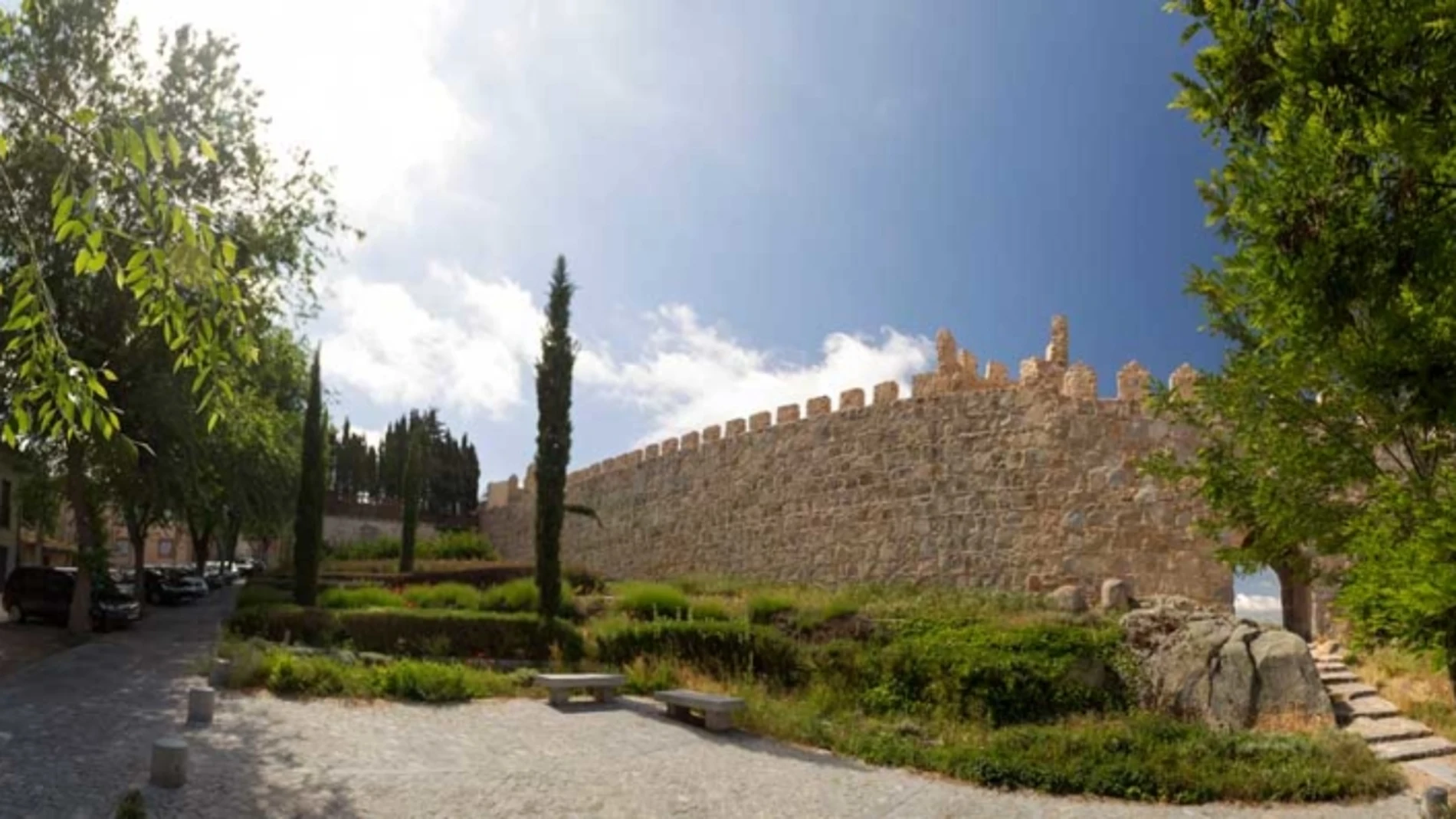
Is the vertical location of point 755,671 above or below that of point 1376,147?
below

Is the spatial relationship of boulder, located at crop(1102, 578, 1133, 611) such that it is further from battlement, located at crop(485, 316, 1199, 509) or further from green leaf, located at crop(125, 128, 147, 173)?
green leaf, located at crop(125, 128, 147, 173)

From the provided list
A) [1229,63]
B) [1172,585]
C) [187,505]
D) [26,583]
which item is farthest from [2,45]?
[1172,585]

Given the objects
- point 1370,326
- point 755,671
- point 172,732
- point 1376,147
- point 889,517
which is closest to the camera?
point 1376,147

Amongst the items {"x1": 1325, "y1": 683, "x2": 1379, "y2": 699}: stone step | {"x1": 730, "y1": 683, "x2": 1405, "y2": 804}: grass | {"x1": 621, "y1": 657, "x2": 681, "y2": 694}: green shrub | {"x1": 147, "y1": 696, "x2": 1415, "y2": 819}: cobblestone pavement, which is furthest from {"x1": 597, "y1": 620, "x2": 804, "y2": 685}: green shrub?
{"x1": 1325, "y1": 683, "x2": 1379, "y2": 699}: stone step

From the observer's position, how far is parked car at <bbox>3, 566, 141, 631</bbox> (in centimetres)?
2362

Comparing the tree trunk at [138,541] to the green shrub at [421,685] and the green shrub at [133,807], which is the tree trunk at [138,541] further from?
the green shrub at [133,807]

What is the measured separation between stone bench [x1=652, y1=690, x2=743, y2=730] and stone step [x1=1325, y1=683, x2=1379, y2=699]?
8.09 metres

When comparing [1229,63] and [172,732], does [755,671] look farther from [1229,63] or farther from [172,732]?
[1229,63]

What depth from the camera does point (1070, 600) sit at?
17766 millimetres

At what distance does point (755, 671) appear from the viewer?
51.8ft

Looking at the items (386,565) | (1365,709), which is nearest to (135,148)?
(1365,709)

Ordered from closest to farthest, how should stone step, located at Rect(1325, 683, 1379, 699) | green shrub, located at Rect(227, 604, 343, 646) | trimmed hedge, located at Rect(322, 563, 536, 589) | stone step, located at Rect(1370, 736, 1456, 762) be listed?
stone step, located at Rect(1370, 736, 1456, 762) → stone step, located at Rect(1325, 683, 1379, 699) → green shrub, located at Rect(227, 604, 343, 646) → trimmed hedge, located at Rect(322, 563, 536, 589)

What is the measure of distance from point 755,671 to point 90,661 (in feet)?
35.9

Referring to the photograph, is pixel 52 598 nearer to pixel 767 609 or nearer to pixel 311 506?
pixel 311 506
